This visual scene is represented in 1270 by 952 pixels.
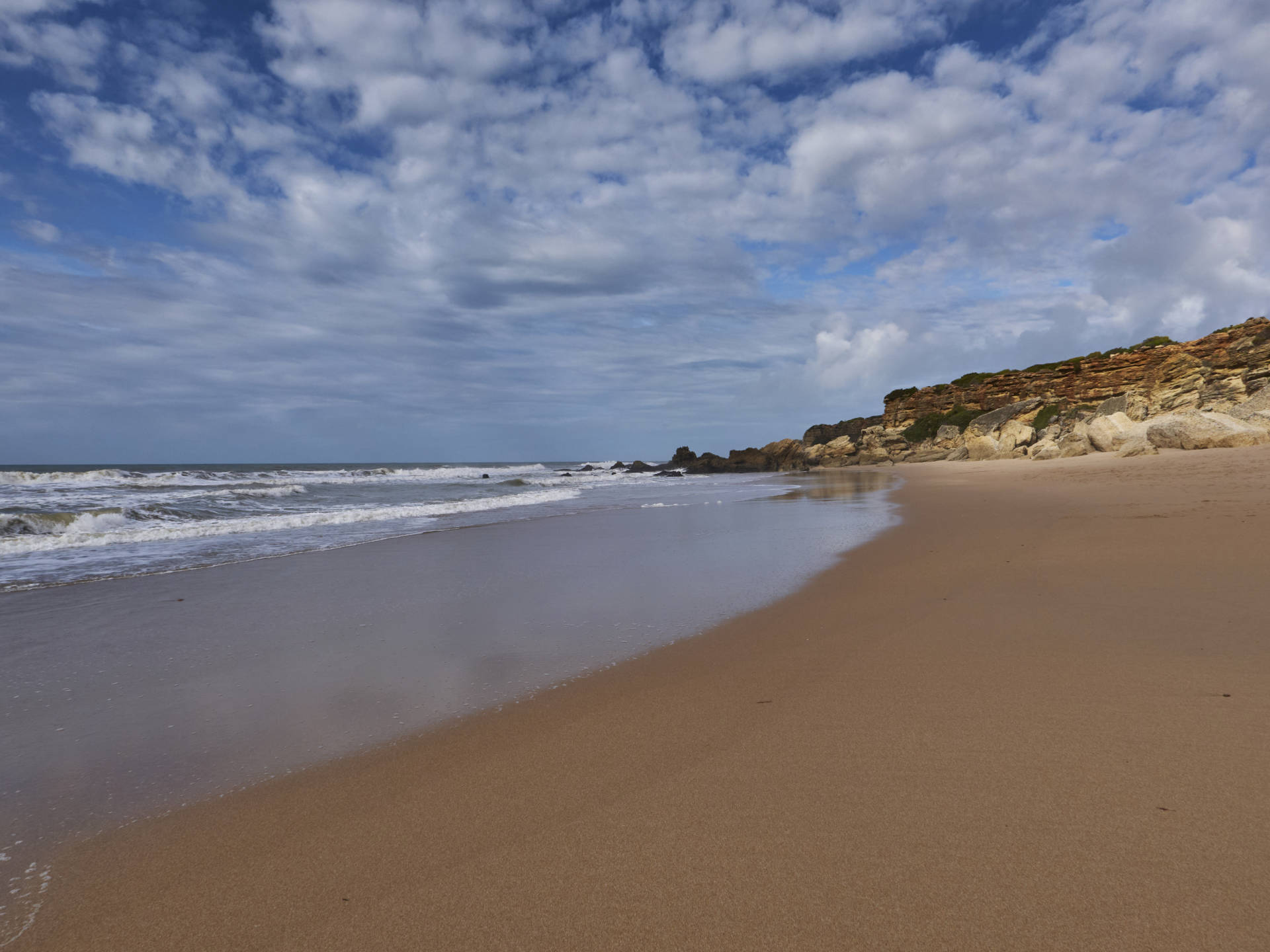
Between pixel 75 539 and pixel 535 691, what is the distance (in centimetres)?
1123

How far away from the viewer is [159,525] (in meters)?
12.6

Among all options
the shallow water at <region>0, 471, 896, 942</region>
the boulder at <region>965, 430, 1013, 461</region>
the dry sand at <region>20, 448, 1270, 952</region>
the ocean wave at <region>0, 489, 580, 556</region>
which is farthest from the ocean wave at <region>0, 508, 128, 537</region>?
the boulder at <region>965, 430, 1013, 461</region>

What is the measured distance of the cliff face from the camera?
2394cm

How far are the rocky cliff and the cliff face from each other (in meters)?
0.06

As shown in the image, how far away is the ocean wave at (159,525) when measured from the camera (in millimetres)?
10312

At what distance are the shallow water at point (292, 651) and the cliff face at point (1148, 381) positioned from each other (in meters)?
24.9

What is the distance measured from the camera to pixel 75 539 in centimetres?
1034

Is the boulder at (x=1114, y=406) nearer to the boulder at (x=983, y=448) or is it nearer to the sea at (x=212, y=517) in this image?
the boulder at (x=983, y=448)

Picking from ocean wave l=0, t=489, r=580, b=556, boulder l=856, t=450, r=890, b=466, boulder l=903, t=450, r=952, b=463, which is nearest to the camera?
ocean wave l=0, t=489, r=580, b=556

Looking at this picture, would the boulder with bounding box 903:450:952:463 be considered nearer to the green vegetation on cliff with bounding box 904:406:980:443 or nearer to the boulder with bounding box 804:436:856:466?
the green vegetation on cliff with bounding box 904:406:980:443

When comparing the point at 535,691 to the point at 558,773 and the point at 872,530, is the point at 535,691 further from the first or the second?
the point at 872,530

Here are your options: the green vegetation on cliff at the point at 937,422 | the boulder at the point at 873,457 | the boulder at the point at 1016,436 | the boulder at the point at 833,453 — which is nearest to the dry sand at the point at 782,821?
the boulder at the point at 1016,436

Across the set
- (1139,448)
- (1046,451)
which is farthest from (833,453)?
(1139,448)

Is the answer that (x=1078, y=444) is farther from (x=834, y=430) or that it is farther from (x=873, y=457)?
(x=834, y=430)
